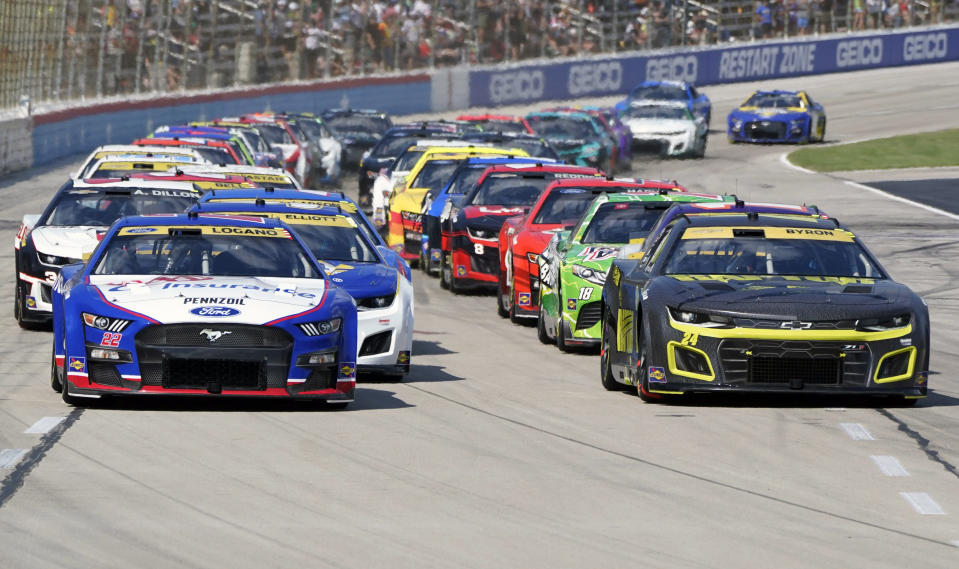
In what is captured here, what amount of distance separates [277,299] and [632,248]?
145 inches

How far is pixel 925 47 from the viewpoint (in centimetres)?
7275

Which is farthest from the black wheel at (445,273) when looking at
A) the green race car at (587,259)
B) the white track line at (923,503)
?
the white track line at (923,503)

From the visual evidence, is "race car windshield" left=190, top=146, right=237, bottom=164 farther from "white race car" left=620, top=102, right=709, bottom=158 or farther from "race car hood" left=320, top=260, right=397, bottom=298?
"white race car" left=620, top=102, right=709, bottom=158

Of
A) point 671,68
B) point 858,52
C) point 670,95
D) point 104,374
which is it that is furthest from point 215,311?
point 858,52

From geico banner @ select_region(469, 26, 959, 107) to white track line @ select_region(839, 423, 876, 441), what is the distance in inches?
2032

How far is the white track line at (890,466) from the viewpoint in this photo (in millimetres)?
9586

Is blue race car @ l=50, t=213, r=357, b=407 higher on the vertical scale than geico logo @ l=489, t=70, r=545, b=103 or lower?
lower

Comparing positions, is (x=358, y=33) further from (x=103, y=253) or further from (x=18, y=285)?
(x=103, y=253)

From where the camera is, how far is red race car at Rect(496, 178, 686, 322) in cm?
1745

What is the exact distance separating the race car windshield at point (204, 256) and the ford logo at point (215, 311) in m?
0.97

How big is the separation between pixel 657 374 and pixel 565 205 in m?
6.66

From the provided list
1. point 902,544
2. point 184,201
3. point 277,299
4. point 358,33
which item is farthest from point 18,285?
point 358,33

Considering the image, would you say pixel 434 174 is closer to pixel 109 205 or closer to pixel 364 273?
pixel 109 205

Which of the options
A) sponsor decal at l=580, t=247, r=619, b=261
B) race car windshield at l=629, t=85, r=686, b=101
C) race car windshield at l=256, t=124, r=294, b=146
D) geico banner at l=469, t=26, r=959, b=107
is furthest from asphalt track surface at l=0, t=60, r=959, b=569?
geico banner at l=469, t=26, r=959, b=107
